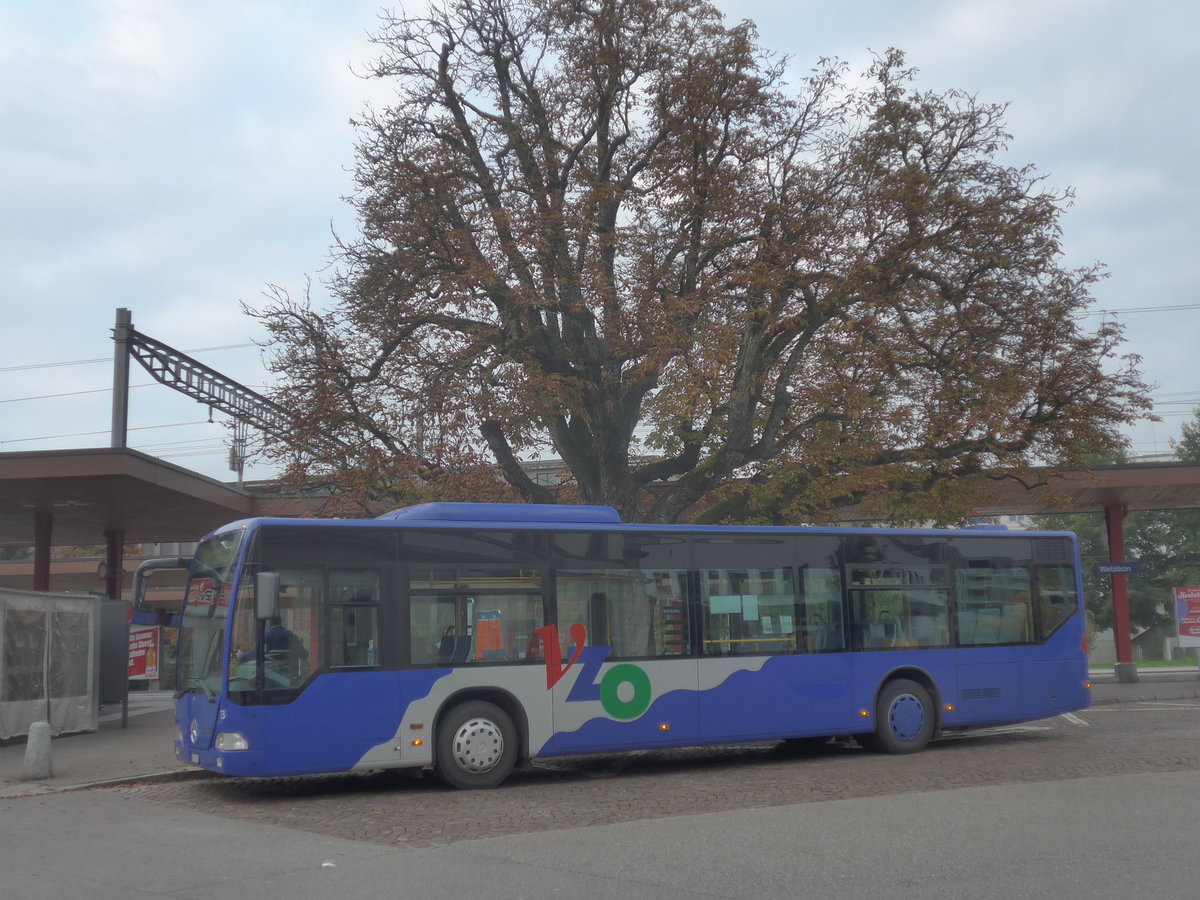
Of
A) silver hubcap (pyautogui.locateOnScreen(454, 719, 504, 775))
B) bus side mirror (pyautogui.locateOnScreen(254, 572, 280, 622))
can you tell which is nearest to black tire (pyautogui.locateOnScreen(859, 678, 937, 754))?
silver hubcap (pyautogui.locateOnScreen(454, 719, 504, 775))

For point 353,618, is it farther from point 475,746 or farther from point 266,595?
point 475,746

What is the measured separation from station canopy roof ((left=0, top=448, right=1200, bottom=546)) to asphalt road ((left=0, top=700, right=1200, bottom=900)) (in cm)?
1111

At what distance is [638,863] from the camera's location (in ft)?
25.9

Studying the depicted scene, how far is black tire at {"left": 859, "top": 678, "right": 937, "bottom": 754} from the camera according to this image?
1484cm

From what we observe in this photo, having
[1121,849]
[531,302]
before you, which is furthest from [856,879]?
[531,302]

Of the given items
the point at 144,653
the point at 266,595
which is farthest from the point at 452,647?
the point at 144,653

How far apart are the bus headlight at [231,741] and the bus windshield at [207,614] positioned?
456mm

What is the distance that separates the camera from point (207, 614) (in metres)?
11.9

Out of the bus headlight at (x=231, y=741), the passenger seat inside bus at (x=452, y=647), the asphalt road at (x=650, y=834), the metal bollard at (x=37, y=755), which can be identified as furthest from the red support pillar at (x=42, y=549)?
the passenger seat inside bus at (x=452, y=647)

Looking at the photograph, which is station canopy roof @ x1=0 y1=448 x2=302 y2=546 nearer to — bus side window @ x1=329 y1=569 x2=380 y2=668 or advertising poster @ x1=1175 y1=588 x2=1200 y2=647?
bus side window @ x1=329 y1=569 x2=380 y2=668

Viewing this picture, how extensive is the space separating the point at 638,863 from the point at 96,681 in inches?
587

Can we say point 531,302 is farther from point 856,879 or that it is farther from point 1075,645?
point 856,879

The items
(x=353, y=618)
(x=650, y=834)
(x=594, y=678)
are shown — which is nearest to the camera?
(x=650, y=834)

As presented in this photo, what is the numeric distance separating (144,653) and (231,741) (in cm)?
2363
